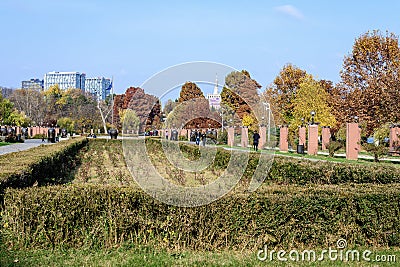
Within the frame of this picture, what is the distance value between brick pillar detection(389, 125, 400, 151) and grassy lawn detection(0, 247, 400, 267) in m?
19.9

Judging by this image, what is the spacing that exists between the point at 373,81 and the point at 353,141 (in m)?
15.5

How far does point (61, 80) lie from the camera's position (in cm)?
17750

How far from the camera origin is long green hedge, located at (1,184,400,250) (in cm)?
612

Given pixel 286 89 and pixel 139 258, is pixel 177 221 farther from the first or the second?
pixel 286 89

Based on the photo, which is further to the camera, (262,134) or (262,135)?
(262,134)

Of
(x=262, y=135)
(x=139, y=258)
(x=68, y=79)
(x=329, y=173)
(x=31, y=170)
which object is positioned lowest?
(x=139, y=258)

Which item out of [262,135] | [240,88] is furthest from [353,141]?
[240,88]

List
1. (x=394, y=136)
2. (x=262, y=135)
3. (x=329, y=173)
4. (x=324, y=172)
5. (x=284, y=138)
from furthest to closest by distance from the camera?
(x=262, y=135) < (x=284, y=138) < (x=394, y=136) < (x=324, y=172) < (x=329, y=173)

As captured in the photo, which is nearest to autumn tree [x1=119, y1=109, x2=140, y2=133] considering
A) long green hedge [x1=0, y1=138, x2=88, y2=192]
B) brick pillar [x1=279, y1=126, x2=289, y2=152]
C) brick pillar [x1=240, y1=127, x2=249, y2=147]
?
long green hedge [x1=0, y1=138, x2=88, y2=192]

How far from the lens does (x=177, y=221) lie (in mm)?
6121

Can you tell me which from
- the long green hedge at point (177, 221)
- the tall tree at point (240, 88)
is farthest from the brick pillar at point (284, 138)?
the long green hedge at point (177, 221)

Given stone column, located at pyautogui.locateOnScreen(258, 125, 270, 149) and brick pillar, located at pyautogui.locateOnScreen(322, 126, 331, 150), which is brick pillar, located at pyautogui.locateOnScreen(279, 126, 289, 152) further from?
brick pillar, located at pyautogui.locateOnScreen(322, 126, 331, 150)

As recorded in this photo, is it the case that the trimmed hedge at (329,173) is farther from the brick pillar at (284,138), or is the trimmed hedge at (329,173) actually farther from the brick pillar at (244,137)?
the brick pillar at (244,137)

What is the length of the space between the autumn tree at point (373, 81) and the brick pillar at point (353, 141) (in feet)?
39.4
